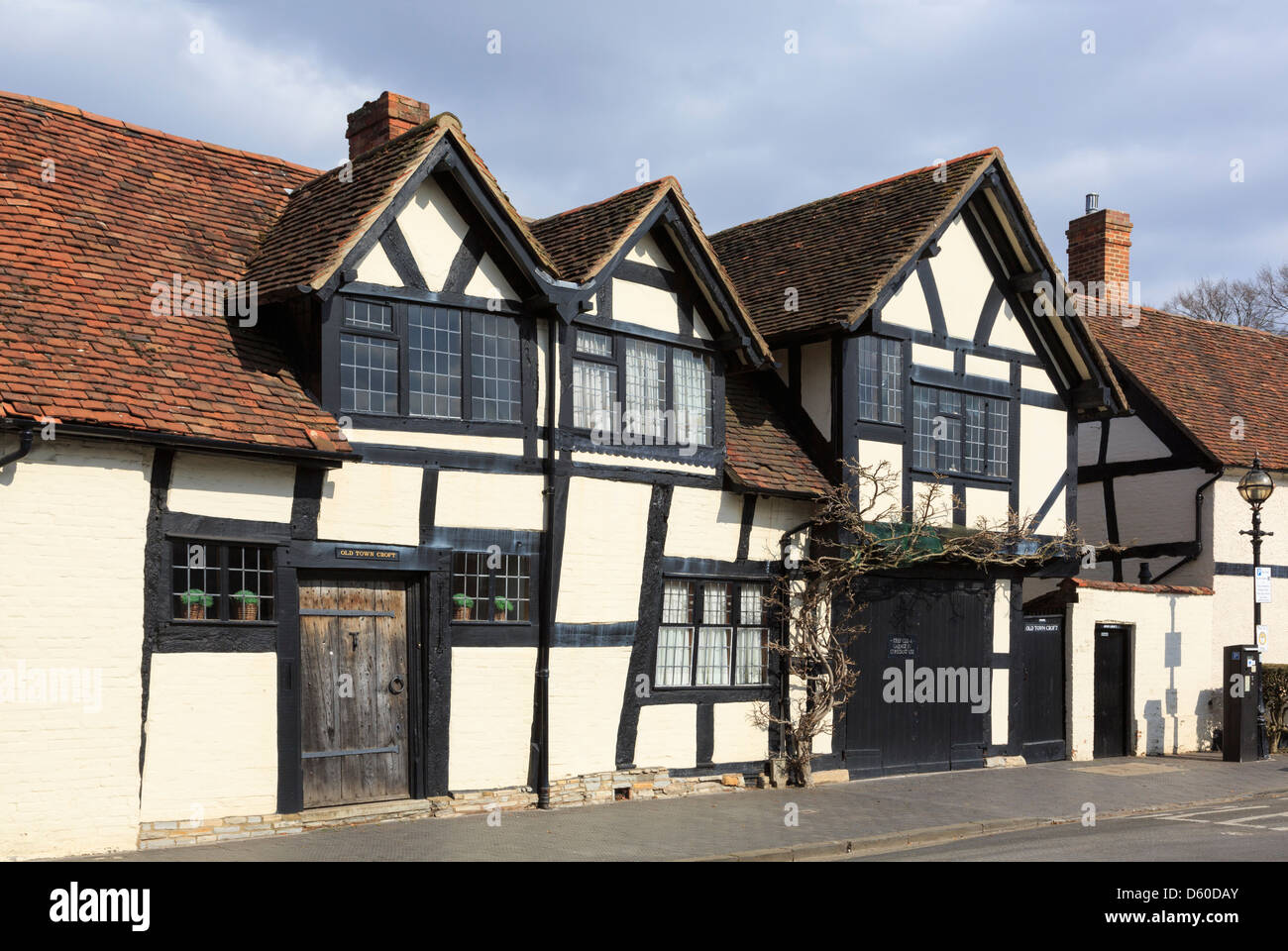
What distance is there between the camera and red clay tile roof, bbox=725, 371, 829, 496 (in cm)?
1686

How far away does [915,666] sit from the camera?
18.7 m

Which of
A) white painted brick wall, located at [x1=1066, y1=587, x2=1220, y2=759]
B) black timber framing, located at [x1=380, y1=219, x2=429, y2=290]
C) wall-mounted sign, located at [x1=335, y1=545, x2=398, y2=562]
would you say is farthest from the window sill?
wall-mounted sign, located at [x1=335, y1=545, x2=398, y2=562]

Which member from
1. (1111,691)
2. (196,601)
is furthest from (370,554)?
(1111,691)

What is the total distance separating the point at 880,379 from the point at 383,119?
7091 mm

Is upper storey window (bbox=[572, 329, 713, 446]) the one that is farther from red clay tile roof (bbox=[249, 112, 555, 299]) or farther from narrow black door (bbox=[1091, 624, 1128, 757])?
narrow black door (bbox=[1091, 624, 1128, 757])

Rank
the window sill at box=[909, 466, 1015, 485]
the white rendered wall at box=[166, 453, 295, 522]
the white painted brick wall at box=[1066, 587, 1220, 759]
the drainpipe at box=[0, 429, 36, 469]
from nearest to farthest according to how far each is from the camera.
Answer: the drainpipe at box=[0, 429, 36, 469], the white rendered wall at box=[166, 453, 295, 522], the window sill at box=[909, 466, 1015, 485], the white painted brick wall at box=[1066, 587, 1220, 759]

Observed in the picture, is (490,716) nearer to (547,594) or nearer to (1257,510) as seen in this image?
(547,594)

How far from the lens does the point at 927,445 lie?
1889 centimetres

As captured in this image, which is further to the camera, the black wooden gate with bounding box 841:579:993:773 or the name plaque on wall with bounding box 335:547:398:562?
the black wooden gate with bounding box 841:579:993:773

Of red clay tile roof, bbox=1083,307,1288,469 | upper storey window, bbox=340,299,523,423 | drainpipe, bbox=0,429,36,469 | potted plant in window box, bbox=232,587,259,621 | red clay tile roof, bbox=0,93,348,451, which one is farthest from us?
Answer: red clay tile roof, bbox=1083,307,1288,469

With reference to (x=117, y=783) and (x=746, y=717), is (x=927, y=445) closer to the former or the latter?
(x=746, y=717)

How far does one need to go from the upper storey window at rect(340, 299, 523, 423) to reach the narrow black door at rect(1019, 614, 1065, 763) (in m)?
9.43

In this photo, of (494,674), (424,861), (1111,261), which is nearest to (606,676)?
(494,674)

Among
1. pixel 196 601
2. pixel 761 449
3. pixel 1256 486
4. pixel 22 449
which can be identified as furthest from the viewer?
pixel 1256 486
